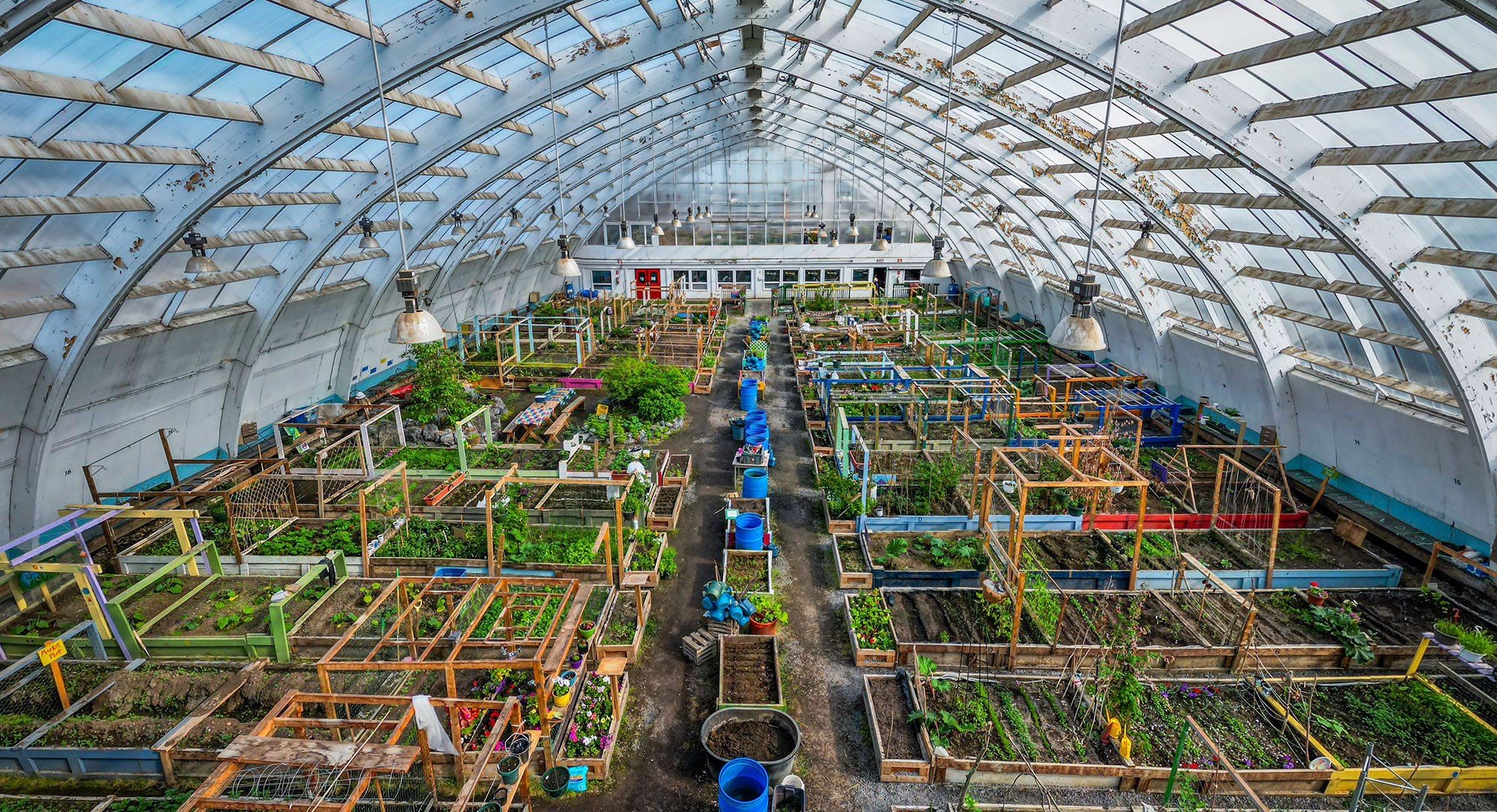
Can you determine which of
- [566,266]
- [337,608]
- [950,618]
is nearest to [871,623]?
[950,618]

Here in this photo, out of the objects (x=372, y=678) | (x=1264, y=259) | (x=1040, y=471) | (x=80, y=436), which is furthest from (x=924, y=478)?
(x=80, y=436)

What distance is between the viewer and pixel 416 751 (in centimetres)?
623

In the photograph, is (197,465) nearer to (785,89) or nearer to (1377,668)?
(785,89)

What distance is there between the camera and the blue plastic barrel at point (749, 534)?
1235cm

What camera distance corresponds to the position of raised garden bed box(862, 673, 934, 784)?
25.5 ft

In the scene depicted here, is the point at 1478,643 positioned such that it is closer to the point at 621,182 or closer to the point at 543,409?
the point at 543,409

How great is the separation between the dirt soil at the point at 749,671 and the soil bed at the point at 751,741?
496mm

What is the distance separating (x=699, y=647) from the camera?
976cm

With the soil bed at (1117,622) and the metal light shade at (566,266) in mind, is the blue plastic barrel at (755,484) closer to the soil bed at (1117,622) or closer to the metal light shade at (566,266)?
the metal light shade at (566,266)

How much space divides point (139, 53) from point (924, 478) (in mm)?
14278

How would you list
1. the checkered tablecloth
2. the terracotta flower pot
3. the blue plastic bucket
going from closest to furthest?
the terracotta flower pot < the checkered tablecloth < the blue plastic bucket

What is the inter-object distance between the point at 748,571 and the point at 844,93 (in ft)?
Result: 41.4

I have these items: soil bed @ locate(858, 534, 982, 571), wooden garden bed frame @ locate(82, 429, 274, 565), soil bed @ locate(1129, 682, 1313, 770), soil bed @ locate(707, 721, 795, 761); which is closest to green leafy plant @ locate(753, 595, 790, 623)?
soil bed @ locate(707, 721, 795, 761)

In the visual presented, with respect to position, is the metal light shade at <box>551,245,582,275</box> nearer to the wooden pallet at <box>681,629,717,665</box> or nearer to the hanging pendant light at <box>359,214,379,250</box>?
the hanging pendant light at <box>359,214,379,250</box>
